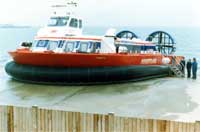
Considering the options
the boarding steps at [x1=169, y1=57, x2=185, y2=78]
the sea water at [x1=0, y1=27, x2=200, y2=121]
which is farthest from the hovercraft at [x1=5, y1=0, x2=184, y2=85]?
the sea water at [x1=0, y1=27, x2=200, y2=121]

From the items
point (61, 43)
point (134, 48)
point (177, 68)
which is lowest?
point (177, 68)

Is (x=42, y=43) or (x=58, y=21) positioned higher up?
(x=58, y=21)

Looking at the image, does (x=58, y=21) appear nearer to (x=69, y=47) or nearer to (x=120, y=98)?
(x=69, y=47)

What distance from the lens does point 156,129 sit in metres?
4.47

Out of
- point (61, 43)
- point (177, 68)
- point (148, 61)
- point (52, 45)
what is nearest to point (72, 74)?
point (61, 43)

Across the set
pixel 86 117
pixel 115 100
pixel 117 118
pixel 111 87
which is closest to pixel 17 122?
pixel 86 117

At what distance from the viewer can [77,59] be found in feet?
39.7

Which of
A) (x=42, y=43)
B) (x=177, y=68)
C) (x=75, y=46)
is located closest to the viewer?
(x=75, y=46)

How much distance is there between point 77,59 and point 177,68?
17.7ft

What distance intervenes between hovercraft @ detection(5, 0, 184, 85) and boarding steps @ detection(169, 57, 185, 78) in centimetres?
20

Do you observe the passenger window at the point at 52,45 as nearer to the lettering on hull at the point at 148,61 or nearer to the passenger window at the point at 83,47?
the passenger window at the point at 83,47

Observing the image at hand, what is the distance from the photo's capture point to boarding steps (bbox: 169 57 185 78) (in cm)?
1502

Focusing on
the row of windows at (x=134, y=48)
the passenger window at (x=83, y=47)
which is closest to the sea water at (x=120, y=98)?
the passenger window at (x=83, y=47)

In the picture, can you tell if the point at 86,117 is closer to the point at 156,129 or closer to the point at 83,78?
the point at 156,129
